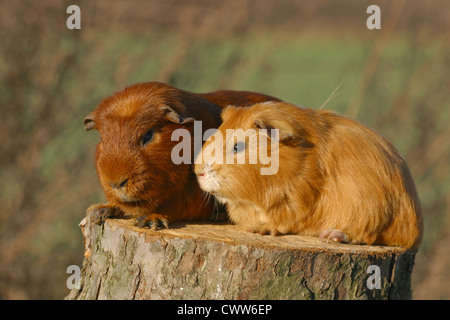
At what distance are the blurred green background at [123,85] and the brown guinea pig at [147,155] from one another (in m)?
3.42

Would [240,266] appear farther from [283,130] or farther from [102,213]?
[102,213]

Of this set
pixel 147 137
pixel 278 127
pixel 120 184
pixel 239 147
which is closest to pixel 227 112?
pixel 239 147

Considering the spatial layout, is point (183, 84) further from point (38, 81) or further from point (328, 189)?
point (328, 189)

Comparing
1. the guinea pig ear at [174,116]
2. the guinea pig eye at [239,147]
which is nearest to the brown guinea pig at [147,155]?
the guinea pig ear at [174,116]

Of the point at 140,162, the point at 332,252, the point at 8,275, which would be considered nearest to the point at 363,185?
the point at 332,252

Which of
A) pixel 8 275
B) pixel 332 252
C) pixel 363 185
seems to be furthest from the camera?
pixel 8 275

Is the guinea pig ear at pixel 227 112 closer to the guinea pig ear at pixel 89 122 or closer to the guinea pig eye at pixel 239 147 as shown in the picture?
the guinea pig eye at pixel 239 147

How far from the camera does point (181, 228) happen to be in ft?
11.7

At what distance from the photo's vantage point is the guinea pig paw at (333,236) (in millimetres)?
3459

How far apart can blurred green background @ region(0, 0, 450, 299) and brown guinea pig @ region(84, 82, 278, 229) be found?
3.42 meters

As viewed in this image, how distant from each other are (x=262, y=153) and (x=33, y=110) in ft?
15.4

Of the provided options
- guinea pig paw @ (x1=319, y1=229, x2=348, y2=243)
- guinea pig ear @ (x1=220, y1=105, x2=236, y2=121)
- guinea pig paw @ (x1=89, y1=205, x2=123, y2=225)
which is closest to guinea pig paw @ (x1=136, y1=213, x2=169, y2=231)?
guinea pig paw @ (x1=89, y1=205, x2=123, y2=225)

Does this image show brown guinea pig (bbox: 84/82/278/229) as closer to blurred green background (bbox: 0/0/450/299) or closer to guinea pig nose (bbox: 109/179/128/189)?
guinea pig nose (bbox: 109/179/128/189)

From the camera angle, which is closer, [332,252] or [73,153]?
[332,252]
